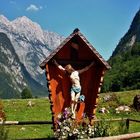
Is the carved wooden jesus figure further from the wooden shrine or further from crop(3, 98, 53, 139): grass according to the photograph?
crop(3, 98, 53, 139): grass

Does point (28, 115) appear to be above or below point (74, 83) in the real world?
above

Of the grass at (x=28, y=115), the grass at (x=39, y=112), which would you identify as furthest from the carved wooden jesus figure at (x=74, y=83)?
the grass at (x=39, y=112)

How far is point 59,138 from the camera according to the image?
55.2 ft

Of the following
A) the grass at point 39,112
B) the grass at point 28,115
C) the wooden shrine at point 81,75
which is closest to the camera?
the wooden shrine at point 81,75

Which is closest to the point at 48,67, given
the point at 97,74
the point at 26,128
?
the point at 97,74

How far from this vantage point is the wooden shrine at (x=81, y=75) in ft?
63.1

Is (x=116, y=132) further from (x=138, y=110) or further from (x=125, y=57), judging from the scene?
(x=125, y=57)

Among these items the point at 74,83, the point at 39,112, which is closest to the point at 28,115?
the point at 39,112

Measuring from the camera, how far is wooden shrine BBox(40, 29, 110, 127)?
19219 mm

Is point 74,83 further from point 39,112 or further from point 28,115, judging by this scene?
point 39,112

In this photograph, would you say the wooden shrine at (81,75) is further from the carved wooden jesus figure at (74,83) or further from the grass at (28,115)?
the grass at (28,115)

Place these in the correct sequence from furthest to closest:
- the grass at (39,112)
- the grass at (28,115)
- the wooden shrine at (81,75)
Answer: the grass at (39,112) < the grass at (28,115) < the wooden shrine at (81,75)

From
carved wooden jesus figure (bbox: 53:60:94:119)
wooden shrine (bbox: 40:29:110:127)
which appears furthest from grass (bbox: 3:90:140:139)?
carved wooden jesus figure (bbox: 53:60:94:119)

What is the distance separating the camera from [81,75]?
66.1ft
